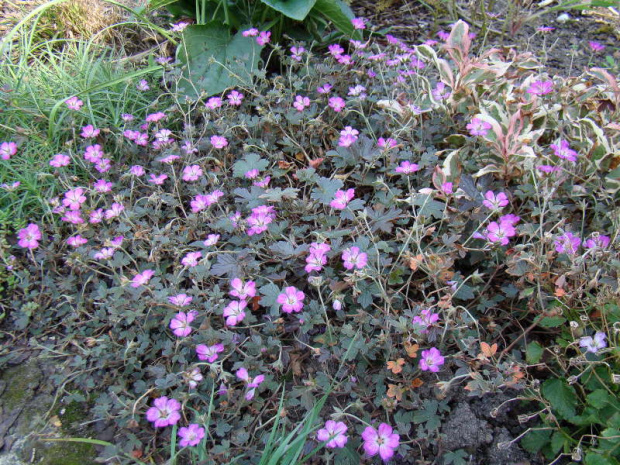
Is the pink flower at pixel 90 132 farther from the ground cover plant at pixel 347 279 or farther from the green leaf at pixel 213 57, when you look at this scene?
the green leaf at pixel 213 57

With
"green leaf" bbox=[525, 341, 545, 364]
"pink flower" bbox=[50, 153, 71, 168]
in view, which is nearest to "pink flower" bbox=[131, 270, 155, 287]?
"pink flower" bbox=[50, 153, 71, 168]

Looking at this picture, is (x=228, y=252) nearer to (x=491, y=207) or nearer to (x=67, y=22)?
(x=491, y=207)

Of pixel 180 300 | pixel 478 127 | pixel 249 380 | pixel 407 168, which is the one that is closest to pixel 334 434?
pixel 249 380

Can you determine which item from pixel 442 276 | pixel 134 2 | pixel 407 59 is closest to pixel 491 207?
pixel 442 276

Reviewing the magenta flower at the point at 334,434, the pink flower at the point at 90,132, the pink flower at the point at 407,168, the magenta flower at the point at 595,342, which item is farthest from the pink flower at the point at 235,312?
the pink flower at the point at 90,132

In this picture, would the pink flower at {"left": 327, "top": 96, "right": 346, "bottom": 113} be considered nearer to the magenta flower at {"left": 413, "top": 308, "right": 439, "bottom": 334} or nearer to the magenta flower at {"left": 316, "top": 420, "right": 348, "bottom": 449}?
the magenta flower at {"left": 413, "top": 308, "right": 439, "bottom": 334}
